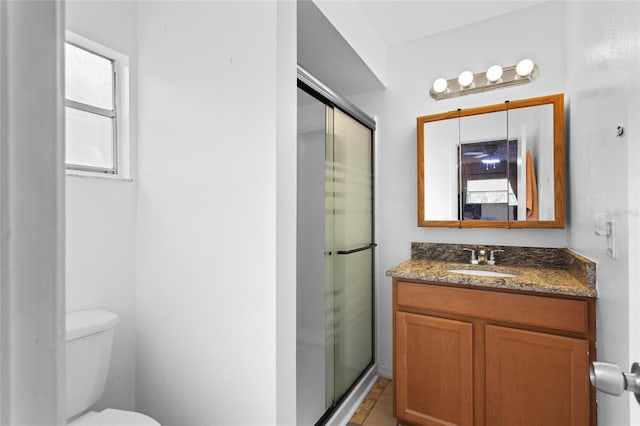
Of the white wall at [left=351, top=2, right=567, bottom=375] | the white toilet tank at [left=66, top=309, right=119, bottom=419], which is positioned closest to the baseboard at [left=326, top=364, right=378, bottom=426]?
the white wall at [left=351, top=2, right=567, bottom=375]

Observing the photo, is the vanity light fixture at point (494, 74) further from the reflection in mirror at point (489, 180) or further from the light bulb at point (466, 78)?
the reflection in mirror at point (489, 180)

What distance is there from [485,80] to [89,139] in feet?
7.52

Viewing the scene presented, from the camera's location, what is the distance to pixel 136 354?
158 centimetres

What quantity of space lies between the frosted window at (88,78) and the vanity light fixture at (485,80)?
195cm

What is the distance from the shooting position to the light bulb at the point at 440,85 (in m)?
2.11

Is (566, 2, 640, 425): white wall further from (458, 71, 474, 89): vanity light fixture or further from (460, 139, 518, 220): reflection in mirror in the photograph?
(458, 71, 474, 89): vanity light fixture

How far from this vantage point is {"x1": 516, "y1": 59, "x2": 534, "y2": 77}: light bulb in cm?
188

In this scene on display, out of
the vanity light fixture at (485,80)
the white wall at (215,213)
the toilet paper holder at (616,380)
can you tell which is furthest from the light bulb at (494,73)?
the toilet paper holder at (616,380)

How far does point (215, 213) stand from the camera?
4.18 feet

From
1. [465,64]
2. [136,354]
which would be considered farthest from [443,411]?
[465,64]

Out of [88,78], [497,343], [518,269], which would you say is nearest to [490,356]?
[497,343]

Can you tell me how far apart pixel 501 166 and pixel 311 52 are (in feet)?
4.49
